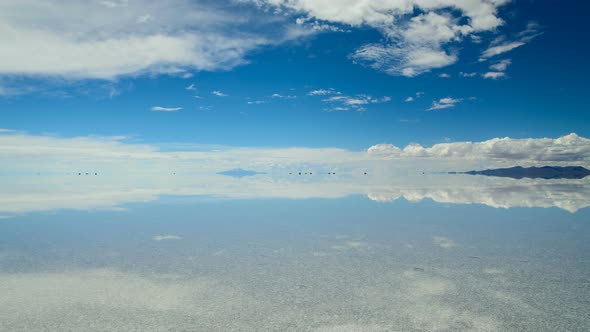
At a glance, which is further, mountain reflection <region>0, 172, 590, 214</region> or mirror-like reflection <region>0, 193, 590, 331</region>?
mountain reflection <region>0, 172, 590, 214</region>

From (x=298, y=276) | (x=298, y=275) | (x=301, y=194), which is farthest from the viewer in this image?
(x=301, y=194)

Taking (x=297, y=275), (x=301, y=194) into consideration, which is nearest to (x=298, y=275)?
(x=297, y=275)

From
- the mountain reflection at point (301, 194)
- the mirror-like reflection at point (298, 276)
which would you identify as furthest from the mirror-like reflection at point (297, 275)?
the mountain reflection at point (301, 194)

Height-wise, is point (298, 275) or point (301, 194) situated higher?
point (301, 194)

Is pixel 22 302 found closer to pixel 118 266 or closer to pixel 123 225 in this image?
pixel 118 266

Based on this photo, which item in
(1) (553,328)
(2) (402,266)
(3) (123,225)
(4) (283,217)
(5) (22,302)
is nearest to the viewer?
(1) (553,328)

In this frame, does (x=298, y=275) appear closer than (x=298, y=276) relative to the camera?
No

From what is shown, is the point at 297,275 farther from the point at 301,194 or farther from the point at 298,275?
the point at 301,194

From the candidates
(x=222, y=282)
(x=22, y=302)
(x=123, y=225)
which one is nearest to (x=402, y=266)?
(x=222, y=282)

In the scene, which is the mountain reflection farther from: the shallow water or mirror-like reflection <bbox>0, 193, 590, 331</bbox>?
mirror-like reflection <bbox>0, 193, 590, 331</bbox>

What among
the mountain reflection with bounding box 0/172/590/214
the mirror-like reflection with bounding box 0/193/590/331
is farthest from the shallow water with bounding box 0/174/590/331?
the mountain reflection with bounding box 0/172/590/214

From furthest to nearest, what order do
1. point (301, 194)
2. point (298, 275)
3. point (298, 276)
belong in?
point (301, 194) < point (298, 275) < point (298, 276)
